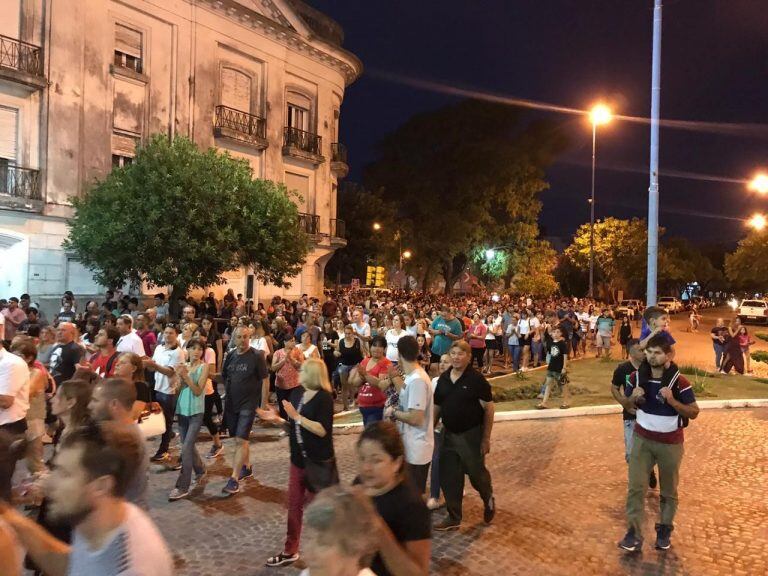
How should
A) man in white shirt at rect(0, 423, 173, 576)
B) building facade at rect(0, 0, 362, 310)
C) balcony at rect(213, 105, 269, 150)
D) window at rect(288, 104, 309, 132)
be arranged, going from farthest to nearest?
window at rect(288, 104, 309, 132) < balcony at rect(213, 105, 269, 150) < building facade at rect(0, 0, 362, 310) < man in white shirt at rect(0, 423, 173, 576)

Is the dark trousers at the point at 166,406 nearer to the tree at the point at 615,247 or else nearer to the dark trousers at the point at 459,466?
the dark trousers at the point at 459,466

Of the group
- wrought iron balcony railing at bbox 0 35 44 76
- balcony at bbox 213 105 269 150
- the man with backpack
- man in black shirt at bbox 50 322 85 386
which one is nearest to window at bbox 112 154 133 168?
wrought iron balcony railing at bbox 0 35 44 76

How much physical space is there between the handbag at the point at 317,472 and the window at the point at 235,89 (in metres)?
22.4

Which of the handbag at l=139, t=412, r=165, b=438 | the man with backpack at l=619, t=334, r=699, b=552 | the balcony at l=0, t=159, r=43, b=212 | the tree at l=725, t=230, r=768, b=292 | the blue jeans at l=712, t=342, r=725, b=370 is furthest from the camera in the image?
the tree at l=725, t=230, r=768, b=292

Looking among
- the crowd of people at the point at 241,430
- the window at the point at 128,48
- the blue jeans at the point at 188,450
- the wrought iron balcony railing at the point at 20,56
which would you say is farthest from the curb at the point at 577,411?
the window at the point at 128,48

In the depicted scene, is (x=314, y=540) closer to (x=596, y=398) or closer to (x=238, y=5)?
(x=596, y=398)

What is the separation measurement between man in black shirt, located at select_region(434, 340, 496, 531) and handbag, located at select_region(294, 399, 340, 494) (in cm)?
127

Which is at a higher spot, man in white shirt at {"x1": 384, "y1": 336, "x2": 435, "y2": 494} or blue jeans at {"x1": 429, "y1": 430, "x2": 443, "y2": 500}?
man in white shirt at {"x1": 384, "y1": 336, "x2": 435, "y2": 494}

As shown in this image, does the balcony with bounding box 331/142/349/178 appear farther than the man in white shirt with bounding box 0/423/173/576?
Yes

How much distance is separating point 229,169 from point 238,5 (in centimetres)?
→ 894

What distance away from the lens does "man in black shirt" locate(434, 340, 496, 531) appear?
5641 mm

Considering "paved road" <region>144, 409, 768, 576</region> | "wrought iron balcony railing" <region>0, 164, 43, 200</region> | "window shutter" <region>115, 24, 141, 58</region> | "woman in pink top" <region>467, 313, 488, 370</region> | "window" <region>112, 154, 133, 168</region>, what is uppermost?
"window shutter" <region>115, 24, 141, 58</region>

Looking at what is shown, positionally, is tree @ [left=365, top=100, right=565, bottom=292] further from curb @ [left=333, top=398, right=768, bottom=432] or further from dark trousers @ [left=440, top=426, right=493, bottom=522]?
dark trousers @ [left=440, top=426, right=493, bottom=522]

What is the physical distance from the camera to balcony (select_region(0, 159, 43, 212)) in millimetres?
18141
